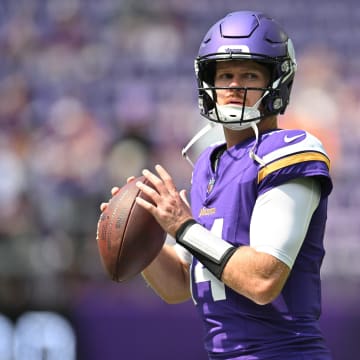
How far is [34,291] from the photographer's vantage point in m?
6.49

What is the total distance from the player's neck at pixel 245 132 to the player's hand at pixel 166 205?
33 cm

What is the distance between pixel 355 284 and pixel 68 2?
5.56 metres

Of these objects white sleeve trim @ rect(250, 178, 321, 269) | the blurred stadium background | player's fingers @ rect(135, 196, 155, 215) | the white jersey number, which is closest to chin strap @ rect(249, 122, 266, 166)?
white sleeve trim @ rect(250, 178, 321, 269)

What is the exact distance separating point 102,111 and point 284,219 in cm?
669

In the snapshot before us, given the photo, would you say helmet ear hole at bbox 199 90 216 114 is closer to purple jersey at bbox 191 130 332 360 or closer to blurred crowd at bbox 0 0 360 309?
purple jersey at bbox 191 130 332 360

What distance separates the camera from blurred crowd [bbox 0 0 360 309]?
22.6ft

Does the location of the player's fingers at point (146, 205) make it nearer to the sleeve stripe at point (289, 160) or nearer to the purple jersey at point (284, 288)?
the purple jersey at point (284, 288)

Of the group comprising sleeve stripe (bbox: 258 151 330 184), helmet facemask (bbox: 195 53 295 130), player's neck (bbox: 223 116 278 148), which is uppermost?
helmet facemask (bbox: 195 53 295 130)

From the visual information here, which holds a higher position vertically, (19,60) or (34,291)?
(19,60)

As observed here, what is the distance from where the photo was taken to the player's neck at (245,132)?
10.4 feet

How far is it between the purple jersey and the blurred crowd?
3.54 metres

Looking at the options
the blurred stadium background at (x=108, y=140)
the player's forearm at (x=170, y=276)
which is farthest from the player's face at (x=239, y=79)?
the blurred stadium background at (x=108, y=140)

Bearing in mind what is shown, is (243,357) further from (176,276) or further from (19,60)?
(19,60)

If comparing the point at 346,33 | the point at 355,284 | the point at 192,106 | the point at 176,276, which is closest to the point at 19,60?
the point at 192,106
